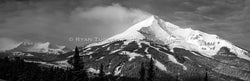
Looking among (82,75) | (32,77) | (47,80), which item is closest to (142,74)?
(82,75)

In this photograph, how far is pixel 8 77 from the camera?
156 meters

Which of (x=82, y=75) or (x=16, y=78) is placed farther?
(x=16, y=78)

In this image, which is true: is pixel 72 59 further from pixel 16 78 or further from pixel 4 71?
pixel 4 71

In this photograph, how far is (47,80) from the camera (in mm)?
191750

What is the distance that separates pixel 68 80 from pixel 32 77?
403ft

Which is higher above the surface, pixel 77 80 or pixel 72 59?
pixel 72 59

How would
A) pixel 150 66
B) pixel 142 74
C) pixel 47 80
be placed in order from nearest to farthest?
pixel 150 66
pixel 142 74
pixel 47 80

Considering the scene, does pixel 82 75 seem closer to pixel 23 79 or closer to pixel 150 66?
pixel 150 66

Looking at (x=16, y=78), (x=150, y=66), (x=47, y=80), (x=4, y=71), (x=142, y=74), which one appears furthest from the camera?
(x=47, y=80)

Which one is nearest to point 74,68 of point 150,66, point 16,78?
point 150,66

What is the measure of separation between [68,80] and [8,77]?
108766mm

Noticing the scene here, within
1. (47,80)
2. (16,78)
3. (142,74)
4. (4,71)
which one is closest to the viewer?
(142,74)

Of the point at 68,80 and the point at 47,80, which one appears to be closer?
the point at 68,80

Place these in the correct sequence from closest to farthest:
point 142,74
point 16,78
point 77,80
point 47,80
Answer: point 77,80 < point 142,74 < point 16,78 < point 47,80
